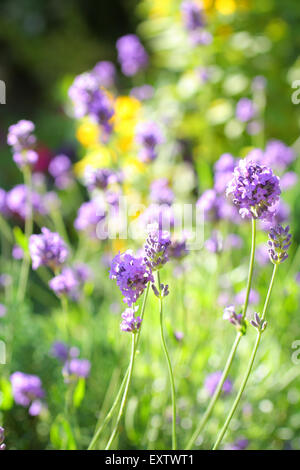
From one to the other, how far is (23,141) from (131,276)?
0.78 meters

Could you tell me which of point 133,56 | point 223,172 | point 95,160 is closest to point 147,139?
point 223,172

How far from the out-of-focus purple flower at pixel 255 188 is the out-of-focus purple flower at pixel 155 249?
6.7 inches

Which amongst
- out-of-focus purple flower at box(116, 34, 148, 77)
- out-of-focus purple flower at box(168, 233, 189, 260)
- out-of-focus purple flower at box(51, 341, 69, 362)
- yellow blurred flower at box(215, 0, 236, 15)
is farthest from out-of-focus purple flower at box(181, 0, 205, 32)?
out-of-focus purple flower at box(51, 341, 69, 362)

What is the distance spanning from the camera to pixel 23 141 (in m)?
1.61

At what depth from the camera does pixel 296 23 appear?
3982mm

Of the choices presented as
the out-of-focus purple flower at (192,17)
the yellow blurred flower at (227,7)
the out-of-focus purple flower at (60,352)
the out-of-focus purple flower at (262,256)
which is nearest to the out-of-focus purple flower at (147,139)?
the out-of-focus purple flower at (262,256)

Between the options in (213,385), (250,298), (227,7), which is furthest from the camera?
(227,7)

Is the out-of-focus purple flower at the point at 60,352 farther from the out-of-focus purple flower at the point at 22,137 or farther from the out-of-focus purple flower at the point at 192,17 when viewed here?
the out-of-focus purple flower at the point at 192,17

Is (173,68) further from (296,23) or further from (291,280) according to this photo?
(291,280)

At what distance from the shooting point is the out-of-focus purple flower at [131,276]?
1029 millimetres

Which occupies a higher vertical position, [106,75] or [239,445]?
[106,75]

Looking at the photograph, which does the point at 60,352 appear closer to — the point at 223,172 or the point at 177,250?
the point at 177,250

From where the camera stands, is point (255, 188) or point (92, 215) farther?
point (92, 215)

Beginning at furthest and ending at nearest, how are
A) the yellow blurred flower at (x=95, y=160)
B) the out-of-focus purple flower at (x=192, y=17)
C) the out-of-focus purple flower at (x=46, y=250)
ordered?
1. the yellow blurred flower at (x=95, y=160)
2. the out-of-focus purple flower at (x=192, y=17)
3. the out-of-focus purple flower at (x=46, y=250)
